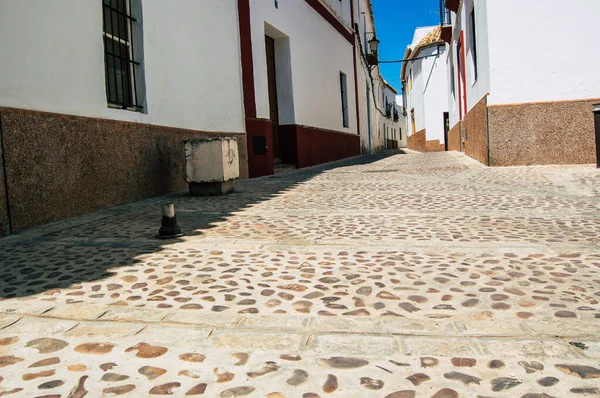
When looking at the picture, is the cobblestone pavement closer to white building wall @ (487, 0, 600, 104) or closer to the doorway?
white building wall @ (487, 0, 600, 104)

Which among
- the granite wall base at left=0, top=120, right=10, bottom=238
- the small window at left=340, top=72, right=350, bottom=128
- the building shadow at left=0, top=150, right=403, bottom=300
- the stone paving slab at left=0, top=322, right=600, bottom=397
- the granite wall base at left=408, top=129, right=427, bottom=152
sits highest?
Result: the small window at left=340, top=72, right=350, bottom=128

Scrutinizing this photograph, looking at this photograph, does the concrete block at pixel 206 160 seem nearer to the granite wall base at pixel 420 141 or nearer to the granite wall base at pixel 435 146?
the granite wall base at pixel 435 146

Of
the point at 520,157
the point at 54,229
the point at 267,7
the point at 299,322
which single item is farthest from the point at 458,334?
the point at 267,7

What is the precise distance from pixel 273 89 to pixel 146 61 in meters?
5.07

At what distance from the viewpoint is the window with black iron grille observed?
528cm

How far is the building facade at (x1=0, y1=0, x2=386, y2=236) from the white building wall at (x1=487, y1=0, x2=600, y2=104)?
414 centimetres

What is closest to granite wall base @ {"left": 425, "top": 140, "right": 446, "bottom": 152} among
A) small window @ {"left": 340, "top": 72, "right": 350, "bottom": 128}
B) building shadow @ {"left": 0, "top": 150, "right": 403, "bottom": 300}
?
small window @ {"left": 340, "top": 72, "right": 350, "bottom": 128}

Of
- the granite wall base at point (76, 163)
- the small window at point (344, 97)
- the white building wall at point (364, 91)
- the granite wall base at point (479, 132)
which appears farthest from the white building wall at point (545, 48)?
the white building wall at point (364, 91)

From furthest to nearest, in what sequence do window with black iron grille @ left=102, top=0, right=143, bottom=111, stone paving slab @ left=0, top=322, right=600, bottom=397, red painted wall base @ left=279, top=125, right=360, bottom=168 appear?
1. red painted wall base @ left=279, top=125, right=360, bottom=168
2. window with black iron grille @ left=102, top=0, right=143, bottom=111
3. stone paving slab @ left=0, top=322, right=600, bottom=397

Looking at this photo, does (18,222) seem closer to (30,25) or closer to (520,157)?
(30,25)

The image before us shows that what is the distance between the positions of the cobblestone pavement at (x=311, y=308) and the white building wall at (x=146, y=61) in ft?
4.11

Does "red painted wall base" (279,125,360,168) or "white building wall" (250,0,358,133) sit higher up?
"white building wall" (250,0,358,133)

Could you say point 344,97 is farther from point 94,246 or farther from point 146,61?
point 94,246

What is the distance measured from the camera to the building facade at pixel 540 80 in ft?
24.6
